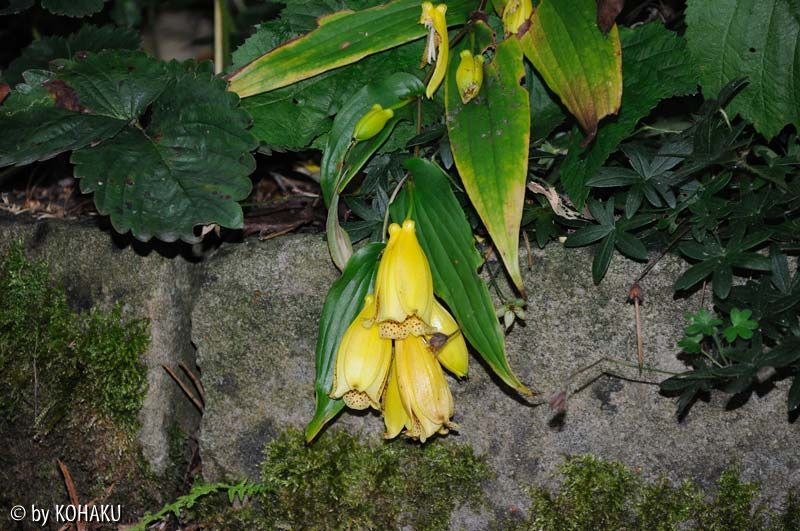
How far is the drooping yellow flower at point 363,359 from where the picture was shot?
1433 mm

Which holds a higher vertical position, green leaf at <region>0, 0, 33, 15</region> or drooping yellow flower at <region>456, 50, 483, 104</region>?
drooping yellow flower at <region>456, 50, 483, 104</region>

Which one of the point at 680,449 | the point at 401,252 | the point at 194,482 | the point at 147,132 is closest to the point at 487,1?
the point at 401,252

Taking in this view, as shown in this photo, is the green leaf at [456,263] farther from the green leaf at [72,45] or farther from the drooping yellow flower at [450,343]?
the green leaf at [72,45]

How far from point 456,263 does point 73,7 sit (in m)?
1.20

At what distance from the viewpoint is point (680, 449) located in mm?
1652

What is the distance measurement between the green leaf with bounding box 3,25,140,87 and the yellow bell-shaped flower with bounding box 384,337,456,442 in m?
1.31

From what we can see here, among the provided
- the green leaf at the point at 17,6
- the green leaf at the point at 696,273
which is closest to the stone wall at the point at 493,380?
the green leaf at the point at 696,273

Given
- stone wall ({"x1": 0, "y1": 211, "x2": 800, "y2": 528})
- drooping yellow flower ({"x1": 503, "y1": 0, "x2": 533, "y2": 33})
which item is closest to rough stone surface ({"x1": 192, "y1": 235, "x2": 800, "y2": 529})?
stone wall ({"x1": 0, "y1": 211, "x2": 800, "y2": 528})

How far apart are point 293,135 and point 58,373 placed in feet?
2.58

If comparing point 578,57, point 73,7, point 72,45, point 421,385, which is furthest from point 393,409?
point 72,45

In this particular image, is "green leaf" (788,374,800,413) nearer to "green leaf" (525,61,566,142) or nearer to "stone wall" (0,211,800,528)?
"stone wall" (0,211,800,528)

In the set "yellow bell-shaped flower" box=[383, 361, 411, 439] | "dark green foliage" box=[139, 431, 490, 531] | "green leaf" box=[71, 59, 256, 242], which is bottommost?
"dark green foliage" box=[139, 431, 490, 531]

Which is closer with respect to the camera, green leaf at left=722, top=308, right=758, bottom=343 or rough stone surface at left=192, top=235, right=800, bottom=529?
green leaf at left=722, top=308, right=758, bottom=343

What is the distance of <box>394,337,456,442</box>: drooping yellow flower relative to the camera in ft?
4.73
